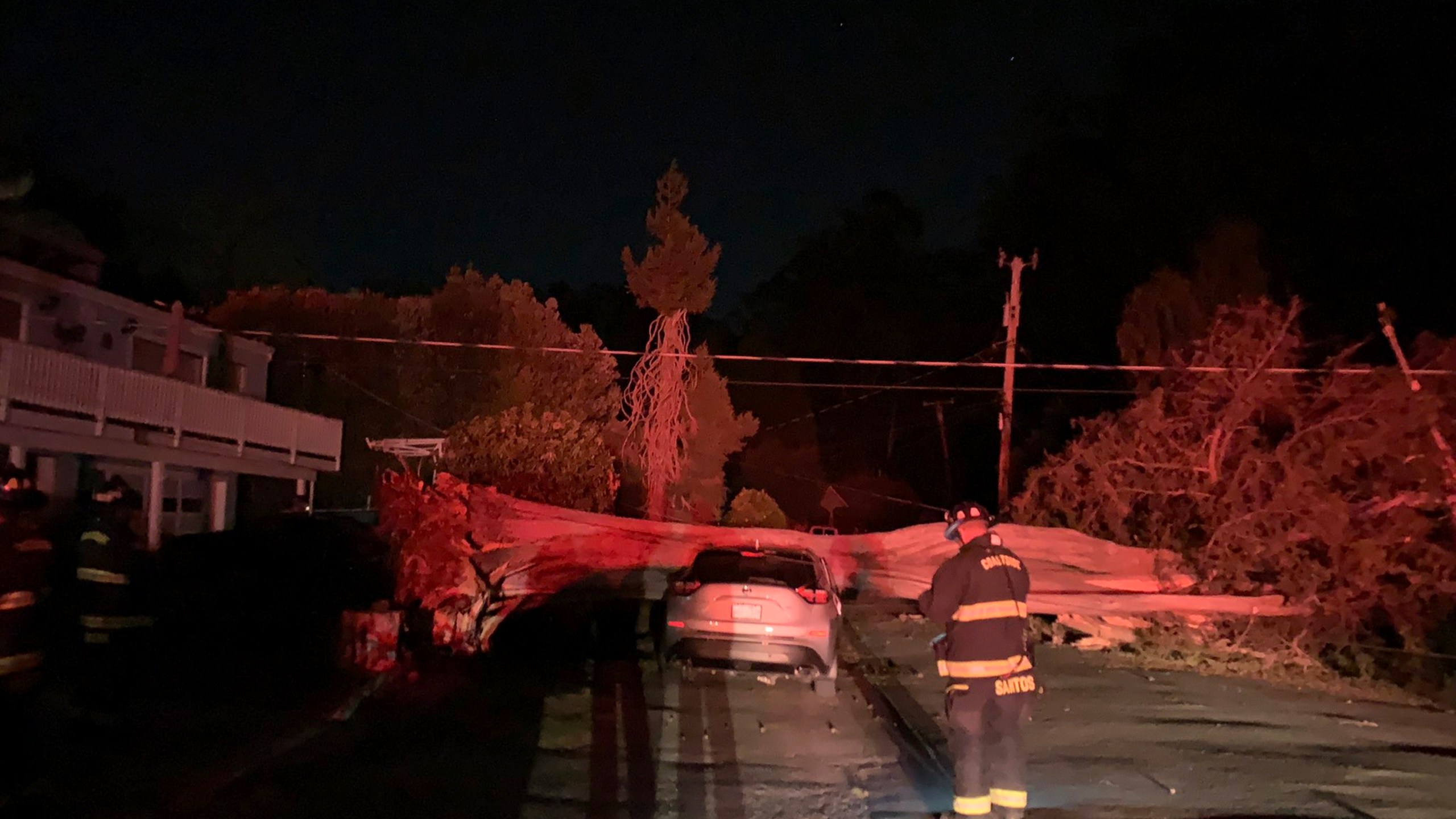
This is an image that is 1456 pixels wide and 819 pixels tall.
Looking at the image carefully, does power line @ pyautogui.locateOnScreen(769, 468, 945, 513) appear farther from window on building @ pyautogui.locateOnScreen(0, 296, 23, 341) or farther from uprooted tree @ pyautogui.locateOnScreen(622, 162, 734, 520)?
window on building @ pyautogui.locateOnScreen(0, 296, 23, 341)

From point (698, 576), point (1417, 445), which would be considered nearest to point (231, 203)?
point (698, 576)

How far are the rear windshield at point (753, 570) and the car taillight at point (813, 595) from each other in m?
0.08

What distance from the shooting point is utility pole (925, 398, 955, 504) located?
1501 inches

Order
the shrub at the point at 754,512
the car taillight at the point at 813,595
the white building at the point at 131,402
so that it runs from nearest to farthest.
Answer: the car taillight at the point at 813,595 < the white building at the point at 131,402 < the shrub at the point at 754,512

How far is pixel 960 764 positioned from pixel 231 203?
37.8 m

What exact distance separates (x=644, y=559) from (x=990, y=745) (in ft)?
32.3

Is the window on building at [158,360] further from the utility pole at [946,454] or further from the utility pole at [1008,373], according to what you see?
the utility pole at [946,454]

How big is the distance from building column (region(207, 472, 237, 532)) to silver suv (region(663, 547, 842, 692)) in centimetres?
1622

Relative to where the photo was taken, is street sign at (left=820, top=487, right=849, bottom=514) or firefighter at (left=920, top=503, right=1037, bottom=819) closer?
firefighter at (left=920, top=503, right=1037, bottom=819)

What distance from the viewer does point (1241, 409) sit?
1473 cm

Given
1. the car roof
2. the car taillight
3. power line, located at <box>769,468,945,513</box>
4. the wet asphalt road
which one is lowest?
the wet asphalt road

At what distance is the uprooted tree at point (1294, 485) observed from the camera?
43.7 feet

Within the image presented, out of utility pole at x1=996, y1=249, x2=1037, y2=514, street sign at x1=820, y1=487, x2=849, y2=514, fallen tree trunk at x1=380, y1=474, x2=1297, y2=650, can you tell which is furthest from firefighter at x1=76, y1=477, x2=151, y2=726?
street sign at x1=820, y1=487, x2=849, y2=514

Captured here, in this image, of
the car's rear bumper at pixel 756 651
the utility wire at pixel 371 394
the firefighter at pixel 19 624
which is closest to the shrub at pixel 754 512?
the utility wire at pixel 371 394
